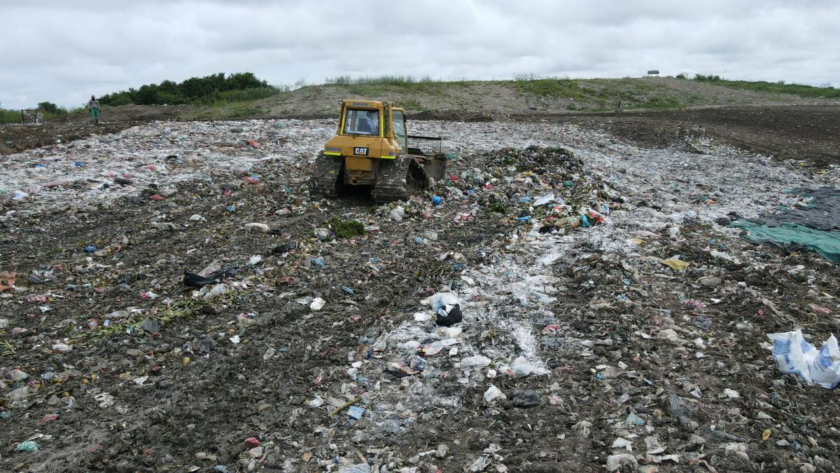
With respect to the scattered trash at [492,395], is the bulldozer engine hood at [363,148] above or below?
above

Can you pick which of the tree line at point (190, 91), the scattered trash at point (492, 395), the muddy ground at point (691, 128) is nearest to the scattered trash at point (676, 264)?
the scattered trash at point (492, 395)

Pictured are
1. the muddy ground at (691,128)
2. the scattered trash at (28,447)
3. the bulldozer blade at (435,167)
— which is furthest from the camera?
the muddy ground at (691,128)

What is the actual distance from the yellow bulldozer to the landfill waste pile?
356 mm

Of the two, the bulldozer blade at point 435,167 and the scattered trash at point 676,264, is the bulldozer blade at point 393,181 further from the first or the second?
the scattered trash at point 676,264

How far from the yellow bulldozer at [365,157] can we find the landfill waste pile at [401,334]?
0.36m

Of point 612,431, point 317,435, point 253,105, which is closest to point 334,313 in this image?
point 317,435

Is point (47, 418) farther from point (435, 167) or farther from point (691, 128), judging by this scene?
point (691, 128)

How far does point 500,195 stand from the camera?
9125 millimetres

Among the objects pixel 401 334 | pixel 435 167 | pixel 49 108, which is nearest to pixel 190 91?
pixel 49 108

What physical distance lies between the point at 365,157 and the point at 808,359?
5.98 meters

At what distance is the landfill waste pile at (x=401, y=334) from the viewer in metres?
3.32

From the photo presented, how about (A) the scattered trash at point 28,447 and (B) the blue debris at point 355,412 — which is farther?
(B) the blue debris at point 355,412

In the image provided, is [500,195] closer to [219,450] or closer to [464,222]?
[464,222]

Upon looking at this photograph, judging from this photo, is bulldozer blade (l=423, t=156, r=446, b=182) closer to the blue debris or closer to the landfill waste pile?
the landfill waste pile
